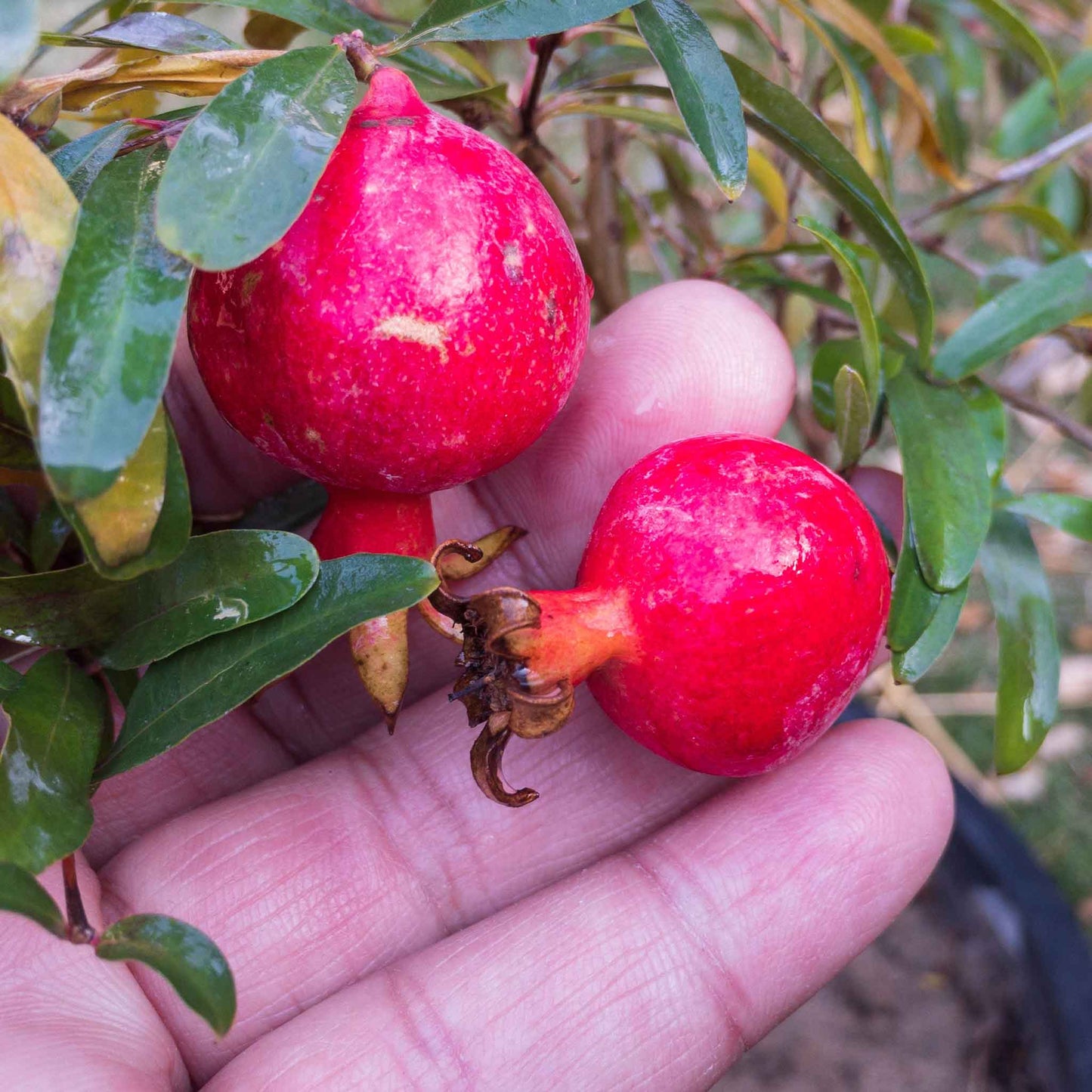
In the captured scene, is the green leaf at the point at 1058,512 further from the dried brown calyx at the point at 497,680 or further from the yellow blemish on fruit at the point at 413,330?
the yellow blemish on fruit at the point at 413,330

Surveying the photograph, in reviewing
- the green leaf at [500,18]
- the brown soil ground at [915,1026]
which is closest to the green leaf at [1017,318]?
the green leaf at [500,18]

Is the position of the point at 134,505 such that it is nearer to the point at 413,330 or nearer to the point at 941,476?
the point at 413,330

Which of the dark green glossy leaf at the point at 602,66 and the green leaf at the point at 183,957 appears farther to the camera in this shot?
the dark green glossy leaf at the point at 602,66

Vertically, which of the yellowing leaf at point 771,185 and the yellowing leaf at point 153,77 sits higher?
the yellowing leaf at point 153,77

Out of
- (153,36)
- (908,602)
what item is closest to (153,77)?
(153,36)

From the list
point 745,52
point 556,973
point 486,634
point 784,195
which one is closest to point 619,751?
point 556,973

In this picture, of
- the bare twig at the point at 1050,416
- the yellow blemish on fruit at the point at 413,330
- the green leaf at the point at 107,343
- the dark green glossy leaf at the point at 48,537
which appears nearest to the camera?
the green leaf at the point at 107,343
